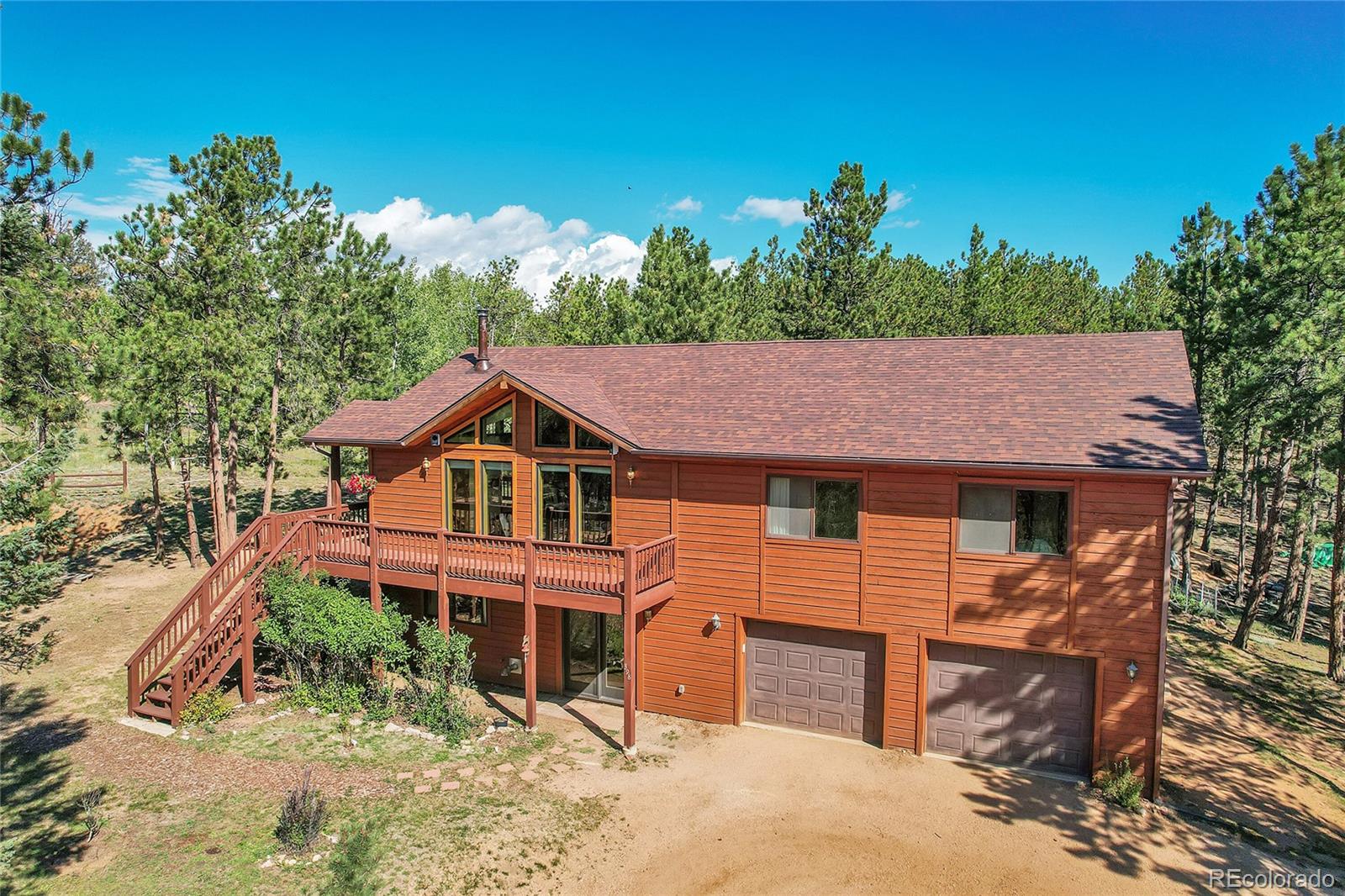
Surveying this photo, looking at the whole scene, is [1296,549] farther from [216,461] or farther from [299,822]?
[216,461]

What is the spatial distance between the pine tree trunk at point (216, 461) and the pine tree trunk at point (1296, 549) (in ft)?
98.0

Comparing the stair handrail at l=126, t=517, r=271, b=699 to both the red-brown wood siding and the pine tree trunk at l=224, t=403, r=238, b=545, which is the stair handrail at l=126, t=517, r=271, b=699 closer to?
the pine tree trunk at l=224, t=403, r=238, b=545

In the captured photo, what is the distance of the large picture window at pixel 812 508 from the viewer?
1309 cm

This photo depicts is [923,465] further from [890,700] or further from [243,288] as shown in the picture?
[243,288]

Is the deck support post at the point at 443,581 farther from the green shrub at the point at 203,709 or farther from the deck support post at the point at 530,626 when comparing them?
the green shrub at the point at 203,709

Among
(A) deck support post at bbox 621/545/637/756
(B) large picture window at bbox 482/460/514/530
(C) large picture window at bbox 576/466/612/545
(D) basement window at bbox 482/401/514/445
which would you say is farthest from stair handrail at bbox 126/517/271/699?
(A) deck support post at bbox 621/545/637/756

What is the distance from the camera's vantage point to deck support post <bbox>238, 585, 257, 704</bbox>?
14203mm

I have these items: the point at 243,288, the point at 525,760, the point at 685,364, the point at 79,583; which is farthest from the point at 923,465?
the point at 79,583

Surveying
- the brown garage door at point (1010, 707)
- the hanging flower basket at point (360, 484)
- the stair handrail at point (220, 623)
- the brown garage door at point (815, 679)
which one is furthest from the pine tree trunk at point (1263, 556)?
the stair handrail at point (220, 623)

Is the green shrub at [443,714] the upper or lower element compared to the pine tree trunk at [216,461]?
lower

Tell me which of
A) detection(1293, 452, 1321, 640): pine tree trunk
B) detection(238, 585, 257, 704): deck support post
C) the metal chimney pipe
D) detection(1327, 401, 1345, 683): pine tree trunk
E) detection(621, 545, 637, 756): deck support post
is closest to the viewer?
detection(621, 545, 637, 756): deck support post

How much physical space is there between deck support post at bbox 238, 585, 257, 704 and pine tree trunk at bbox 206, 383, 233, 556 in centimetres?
943

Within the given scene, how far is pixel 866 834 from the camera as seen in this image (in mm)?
10500

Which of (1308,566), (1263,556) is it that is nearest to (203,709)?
(1263,556)
